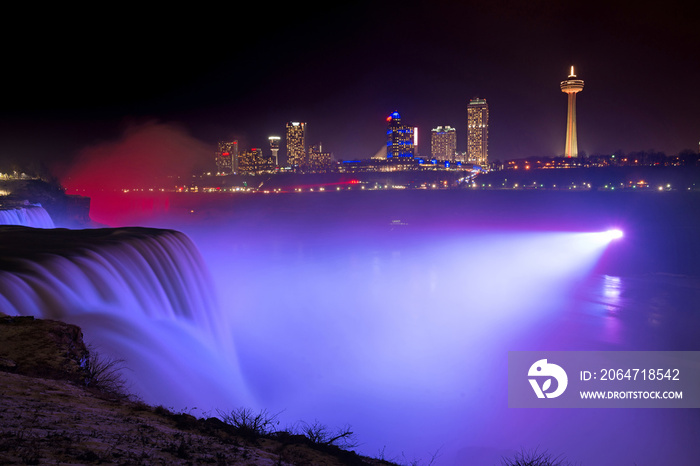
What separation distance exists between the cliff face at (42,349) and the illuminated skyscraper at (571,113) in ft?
464

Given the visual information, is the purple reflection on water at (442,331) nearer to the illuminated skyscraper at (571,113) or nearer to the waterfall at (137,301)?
the waterfall at (137,301)

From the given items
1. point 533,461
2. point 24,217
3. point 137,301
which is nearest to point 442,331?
point 137,301

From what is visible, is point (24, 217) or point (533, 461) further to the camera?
point (24, 217)

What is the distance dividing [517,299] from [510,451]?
15.5 metres

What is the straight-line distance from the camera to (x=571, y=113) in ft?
428

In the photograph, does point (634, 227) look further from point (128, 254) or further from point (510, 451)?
point (128, 254)

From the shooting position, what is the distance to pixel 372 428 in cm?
978

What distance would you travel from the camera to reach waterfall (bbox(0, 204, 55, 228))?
56.1 feet

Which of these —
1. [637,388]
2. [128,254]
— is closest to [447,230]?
[637,388]

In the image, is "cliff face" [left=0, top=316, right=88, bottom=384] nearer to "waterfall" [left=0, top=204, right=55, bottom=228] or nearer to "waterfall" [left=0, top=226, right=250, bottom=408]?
"waterfall" [left=0, top=226, right=250, bottom=408]

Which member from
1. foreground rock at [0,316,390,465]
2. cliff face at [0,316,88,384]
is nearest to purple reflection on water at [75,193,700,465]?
foreground rock at [0,316,390,465]

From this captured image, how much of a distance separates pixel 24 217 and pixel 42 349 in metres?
17.7

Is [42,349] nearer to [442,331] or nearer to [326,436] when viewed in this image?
[326,436]

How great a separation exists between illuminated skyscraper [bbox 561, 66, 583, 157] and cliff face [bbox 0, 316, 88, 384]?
14156cm
